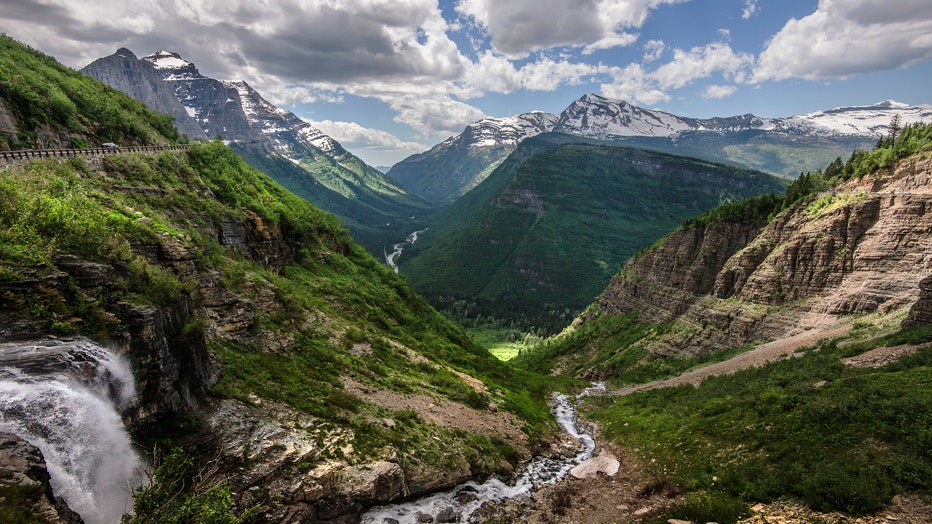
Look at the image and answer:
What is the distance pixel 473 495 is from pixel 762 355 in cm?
4035

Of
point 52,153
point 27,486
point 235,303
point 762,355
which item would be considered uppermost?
point 52,153

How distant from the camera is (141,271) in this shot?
63.1 feet

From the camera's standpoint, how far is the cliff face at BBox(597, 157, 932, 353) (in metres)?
46.5

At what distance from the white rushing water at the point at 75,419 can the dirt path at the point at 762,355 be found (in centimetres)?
5151

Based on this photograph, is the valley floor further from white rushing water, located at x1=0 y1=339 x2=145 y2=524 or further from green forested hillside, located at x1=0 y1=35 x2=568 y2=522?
white rushing water, located at x1=0 y1=339 x2=145 y2=524

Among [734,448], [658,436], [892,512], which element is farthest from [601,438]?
[892,512]

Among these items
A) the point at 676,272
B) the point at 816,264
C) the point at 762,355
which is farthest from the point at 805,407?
the point at 676,272

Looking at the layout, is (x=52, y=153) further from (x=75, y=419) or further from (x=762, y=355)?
(x=762, y=355)

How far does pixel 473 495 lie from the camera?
26188 millimetres

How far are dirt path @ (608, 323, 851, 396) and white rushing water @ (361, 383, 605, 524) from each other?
66.2 feet

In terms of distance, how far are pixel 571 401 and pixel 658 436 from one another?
28.1 meters

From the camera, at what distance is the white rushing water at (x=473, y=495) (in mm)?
21984

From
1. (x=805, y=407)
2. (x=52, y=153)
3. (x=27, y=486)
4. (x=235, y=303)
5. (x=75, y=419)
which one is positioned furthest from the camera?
(x=52, y=153)

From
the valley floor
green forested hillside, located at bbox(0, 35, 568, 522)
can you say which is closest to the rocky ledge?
green forested hillside, located at bbox(0, 35, 568, 522)
